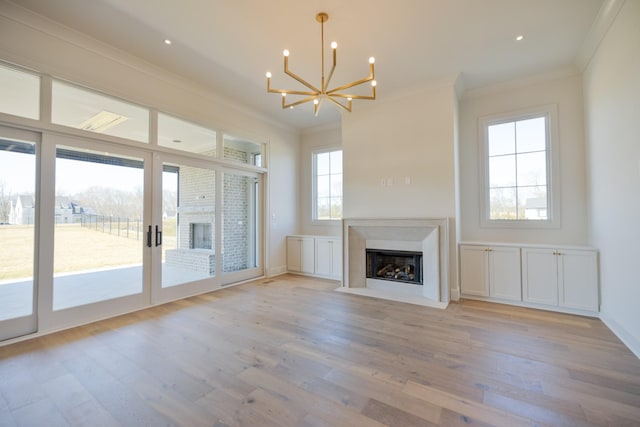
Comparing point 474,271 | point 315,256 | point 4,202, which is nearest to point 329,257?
point 315,256

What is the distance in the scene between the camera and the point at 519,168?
4.44 metres

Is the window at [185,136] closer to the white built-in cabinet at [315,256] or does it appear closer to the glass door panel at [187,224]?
the glass door panel at [187,224]

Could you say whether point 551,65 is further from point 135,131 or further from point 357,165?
point 135,131

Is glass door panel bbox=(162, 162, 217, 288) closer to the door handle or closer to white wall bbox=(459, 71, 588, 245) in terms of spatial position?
the door handle

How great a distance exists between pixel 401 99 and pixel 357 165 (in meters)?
1.33

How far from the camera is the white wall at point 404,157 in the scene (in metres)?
4.33

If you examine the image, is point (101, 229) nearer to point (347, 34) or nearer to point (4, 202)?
point (4, 202)

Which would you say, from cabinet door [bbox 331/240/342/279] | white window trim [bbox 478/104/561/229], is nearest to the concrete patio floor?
cabinet door [bbox 331/240/342/279]

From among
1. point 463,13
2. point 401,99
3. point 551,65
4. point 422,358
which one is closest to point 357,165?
point 401,99

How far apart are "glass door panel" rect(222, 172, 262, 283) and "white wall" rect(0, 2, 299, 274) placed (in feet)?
0.92

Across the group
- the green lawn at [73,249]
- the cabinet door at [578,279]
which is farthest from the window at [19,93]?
the cabinet door at [578,279]

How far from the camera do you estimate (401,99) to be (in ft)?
15.5

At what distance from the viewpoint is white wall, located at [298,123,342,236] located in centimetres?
630

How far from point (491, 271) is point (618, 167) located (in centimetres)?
193
